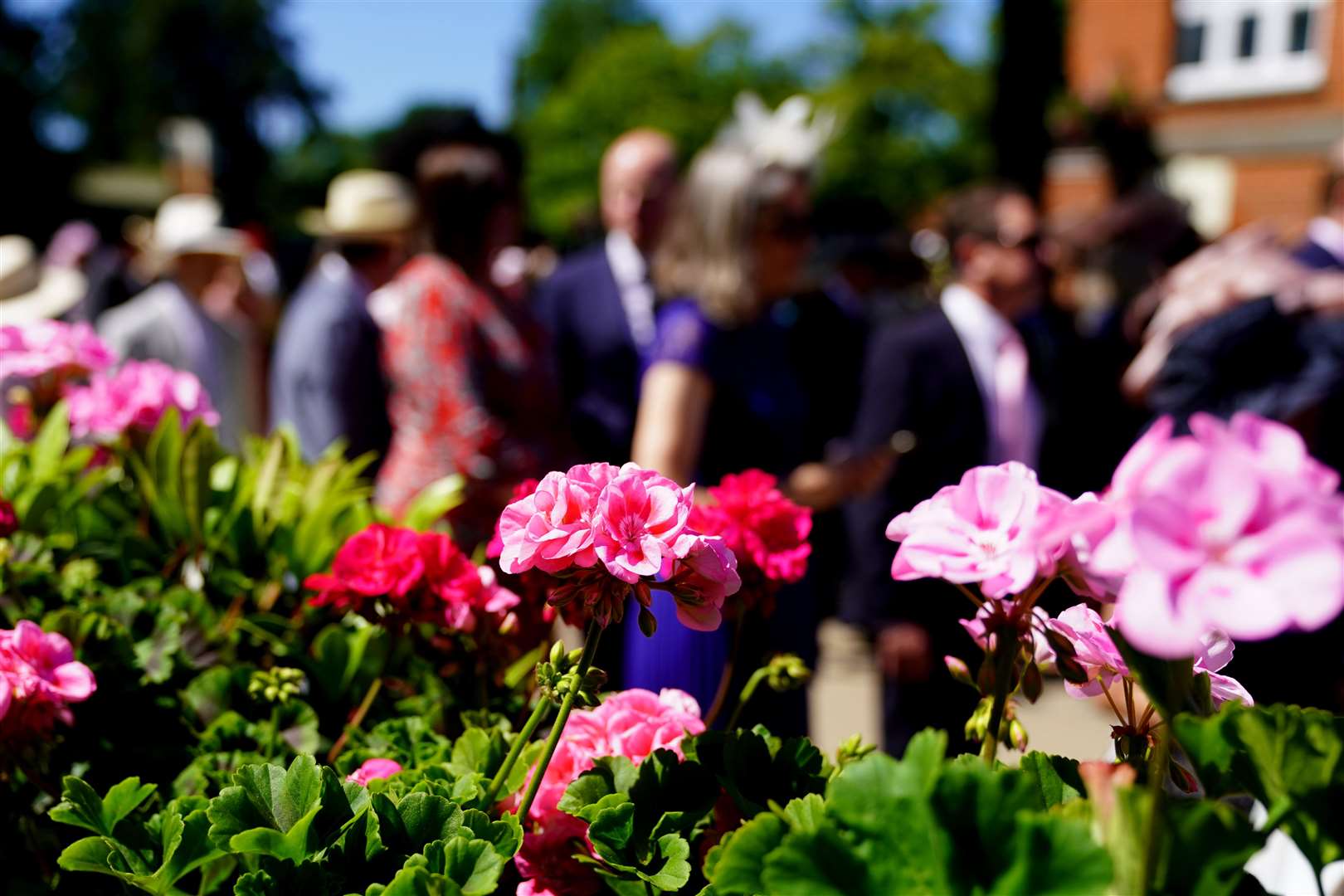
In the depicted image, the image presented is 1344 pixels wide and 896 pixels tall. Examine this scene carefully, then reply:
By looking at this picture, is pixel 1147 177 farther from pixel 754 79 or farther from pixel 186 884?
pixel 754 79

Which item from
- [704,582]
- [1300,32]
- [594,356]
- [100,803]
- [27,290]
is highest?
[704,582]

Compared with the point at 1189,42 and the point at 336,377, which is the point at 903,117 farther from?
the point at 336,377

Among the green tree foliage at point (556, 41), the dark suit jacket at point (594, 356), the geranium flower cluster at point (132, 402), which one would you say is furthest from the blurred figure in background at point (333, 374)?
the green tree foliage at point (556, 41)

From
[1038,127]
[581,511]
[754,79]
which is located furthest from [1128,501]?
[754,79]

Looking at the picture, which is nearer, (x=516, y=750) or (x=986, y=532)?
(x=986, y=532)

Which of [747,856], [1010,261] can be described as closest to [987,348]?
[1010,261]

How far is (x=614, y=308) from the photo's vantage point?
3754 millimetres

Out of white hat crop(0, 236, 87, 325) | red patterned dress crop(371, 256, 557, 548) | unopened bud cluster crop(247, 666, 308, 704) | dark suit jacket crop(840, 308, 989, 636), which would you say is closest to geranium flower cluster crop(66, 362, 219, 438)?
unopened bud cluster crop(247, 666, 308, 704)

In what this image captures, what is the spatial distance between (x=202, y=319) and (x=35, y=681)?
12.6 feet

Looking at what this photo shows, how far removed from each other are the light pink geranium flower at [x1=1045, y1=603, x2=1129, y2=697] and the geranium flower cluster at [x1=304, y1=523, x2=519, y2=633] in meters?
0.51

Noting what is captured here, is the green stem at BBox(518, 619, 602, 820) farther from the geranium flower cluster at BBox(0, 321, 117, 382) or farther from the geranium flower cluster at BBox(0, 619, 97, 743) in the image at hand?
the geranium flower cluster at BBox(0, 321, 117, 382)

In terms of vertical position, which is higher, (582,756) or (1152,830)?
(1152,830)

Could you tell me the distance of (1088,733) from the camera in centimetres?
457

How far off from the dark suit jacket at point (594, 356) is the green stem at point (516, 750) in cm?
237
